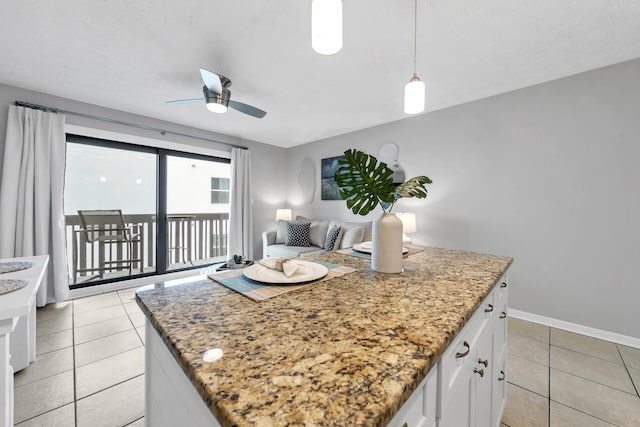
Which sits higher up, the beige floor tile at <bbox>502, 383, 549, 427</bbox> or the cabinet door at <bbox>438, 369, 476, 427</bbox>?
the cabinet door at <bbox>438, 369, 476, 427</bbox>

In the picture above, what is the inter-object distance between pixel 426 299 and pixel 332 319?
321 millimetres

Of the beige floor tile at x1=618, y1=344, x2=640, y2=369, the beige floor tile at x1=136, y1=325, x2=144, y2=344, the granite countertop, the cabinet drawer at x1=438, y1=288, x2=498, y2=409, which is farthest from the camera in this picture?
the beige floor tile at x1=136, y1=325, x2=144, y2=344

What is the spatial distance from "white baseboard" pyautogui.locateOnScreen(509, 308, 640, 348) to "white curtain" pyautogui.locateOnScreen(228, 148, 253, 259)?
3669 millimetres

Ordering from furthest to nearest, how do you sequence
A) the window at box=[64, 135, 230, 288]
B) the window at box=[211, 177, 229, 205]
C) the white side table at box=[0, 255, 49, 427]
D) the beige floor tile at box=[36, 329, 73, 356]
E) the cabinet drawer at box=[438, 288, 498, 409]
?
1. the window at box=[211, 177, 229, 205]
2. the window at box=[64, 135, 230, 288]
3. the beige floor tile at box=[36, 329, 73, 356]
4. the white side table at box=[0, 255, 49, 427]
5. the cabinet drawer at box=[438, 288, 498, 409]

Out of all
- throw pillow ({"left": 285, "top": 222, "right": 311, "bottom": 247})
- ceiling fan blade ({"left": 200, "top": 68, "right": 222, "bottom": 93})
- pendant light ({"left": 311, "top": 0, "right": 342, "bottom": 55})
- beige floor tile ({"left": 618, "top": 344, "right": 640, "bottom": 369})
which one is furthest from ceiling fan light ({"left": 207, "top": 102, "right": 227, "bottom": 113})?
beige floor tile ({"left": 618, "top": 344, "right": 640, "bottom": 369})

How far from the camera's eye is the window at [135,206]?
3.09 m

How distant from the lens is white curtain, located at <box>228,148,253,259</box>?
402 centimetres

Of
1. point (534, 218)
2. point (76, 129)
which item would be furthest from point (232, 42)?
point (534, 218)

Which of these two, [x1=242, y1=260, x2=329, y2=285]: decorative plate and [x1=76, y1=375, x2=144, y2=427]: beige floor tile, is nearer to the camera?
[x1=242, y1=260, x2=329, y2=285]: decorative plate

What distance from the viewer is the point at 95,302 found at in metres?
2.74

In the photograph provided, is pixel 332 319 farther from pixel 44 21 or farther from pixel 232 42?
pixel 44 21

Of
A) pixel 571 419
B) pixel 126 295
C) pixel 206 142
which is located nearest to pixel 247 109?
pixel 206 142

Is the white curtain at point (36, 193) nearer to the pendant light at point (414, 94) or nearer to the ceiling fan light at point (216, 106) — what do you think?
the ceiling fan light at point (216, 106)

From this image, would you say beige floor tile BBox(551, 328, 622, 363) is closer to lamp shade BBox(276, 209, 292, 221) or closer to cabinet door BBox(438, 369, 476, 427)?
cabinet door BBox(438, 369, 476, 427)
